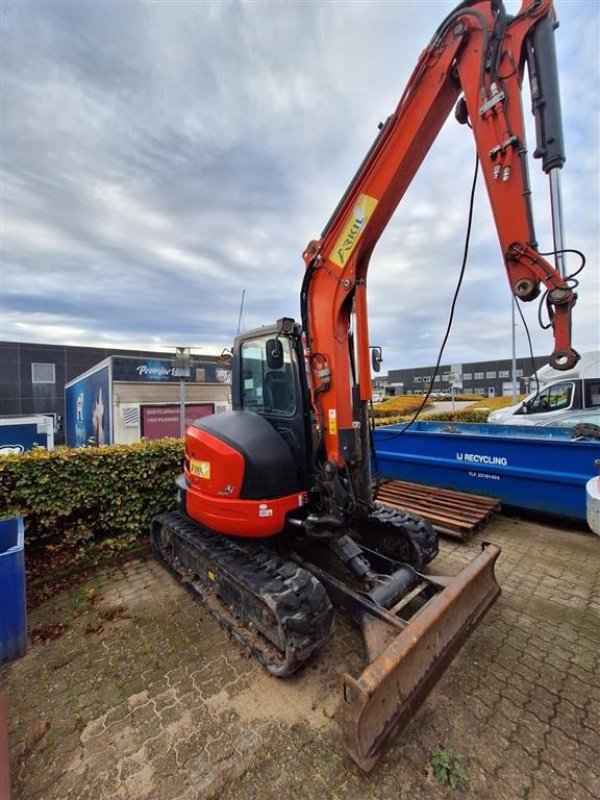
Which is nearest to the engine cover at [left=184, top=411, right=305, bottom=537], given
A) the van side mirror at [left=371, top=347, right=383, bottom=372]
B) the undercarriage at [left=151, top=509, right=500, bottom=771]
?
the undercarriage at [left=151, top=509, right=500, bottom=771]

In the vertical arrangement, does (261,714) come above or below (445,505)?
below

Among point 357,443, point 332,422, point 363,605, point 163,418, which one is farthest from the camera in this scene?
point 163,418

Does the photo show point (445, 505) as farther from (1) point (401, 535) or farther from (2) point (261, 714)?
(2) point (261, 714)

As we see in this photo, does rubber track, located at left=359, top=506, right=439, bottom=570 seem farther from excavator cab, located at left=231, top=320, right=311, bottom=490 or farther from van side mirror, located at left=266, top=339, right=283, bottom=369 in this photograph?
van side mirror, located at left=266, top=339, right=283, bottom=369

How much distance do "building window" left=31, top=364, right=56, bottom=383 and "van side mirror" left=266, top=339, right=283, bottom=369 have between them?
20.9 meters

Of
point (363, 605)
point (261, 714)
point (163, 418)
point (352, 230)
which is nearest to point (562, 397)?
point (352, 230)

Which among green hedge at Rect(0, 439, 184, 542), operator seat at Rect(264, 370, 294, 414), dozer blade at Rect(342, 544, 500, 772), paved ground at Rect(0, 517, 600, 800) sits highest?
operator seat at Rect(264, 370, 294, 414)

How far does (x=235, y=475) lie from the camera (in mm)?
3107

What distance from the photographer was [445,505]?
18.4ft

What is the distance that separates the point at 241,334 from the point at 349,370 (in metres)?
1.28

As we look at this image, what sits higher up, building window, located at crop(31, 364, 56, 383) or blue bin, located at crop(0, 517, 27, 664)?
building window, located at crop(31, 364, 56, 383)

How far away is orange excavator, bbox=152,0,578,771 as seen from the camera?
2.35m

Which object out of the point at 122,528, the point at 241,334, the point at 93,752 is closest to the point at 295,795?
the point at 93,752

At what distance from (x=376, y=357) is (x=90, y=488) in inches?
150
